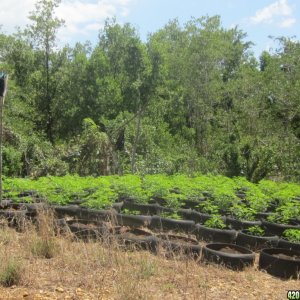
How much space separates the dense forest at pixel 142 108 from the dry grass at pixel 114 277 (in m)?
8.47

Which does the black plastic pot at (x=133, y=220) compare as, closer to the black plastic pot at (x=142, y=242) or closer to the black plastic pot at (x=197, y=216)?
the black plastic pot at (x=197, y=216)

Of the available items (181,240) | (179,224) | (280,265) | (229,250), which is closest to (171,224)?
(179,224)

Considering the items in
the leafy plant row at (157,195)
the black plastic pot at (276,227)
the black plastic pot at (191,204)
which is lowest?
the black plastic pot at (276,227)

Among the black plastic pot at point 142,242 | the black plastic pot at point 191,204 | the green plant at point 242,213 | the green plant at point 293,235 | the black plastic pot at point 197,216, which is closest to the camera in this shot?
the black plastic pot at point 142,242

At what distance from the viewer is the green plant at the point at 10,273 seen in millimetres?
3920

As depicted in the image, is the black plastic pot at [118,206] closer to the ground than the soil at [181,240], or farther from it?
farther from it

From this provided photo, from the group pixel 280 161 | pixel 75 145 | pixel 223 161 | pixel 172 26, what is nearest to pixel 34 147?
pixel 75 145

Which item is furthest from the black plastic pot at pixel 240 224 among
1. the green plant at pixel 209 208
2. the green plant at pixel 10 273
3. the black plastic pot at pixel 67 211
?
the green plant at pixel 10 273

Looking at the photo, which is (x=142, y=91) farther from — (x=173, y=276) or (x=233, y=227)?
(x=173, y=276)

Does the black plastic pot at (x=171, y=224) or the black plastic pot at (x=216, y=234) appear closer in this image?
the black plastic pot at (x=216, y=234)

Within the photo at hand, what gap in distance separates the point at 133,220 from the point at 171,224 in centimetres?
61

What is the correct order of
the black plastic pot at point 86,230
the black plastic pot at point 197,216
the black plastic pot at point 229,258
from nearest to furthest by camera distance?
the black plastic pot at point 229,258 → the black plastic pot at point 86,230 → the black plastic pot at point 197,216

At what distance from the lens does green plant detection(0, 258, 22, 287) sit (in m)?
3.92

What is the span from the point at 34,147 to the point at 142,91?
6.48m
